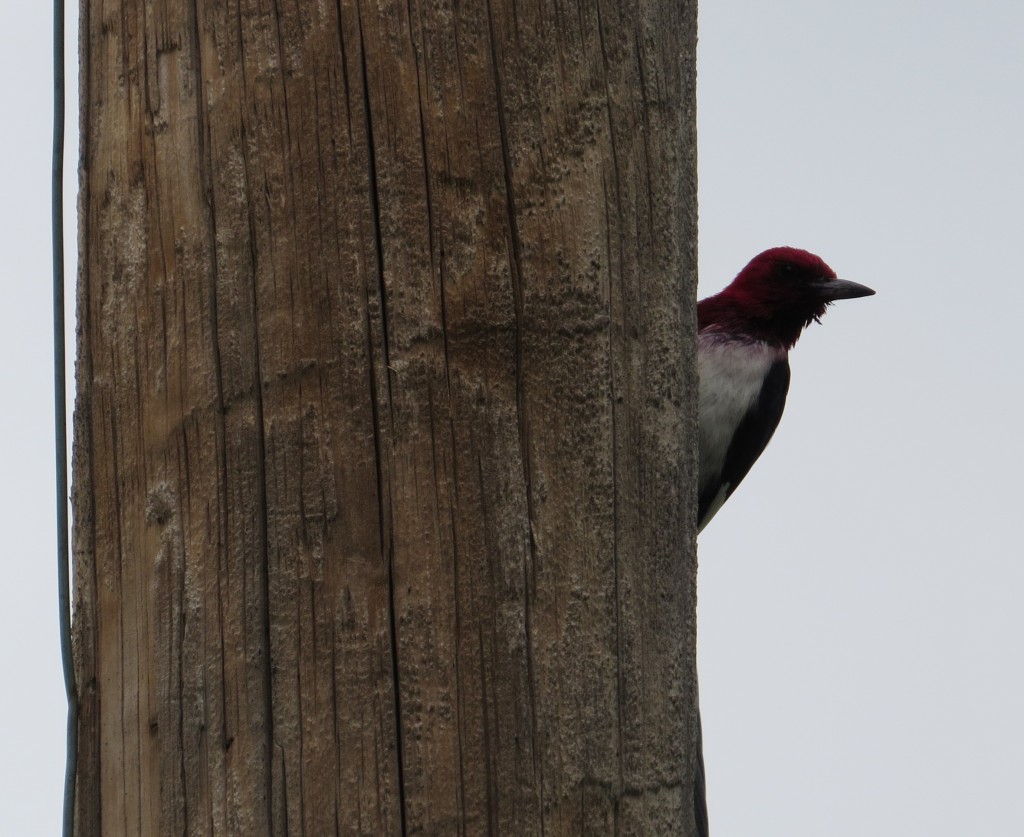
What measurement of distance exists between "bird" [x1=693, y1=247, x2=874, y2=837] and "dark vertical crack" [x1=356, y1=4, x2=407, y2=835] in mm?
2574

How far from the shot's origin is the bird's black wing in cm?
431

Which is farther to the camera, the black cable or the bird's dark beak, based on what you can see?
the bird's dark beak

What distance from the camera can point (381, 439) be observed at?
1554 millimetres

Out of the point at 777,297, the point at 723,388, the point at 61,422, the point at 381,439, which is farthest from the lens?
the point at 777,297

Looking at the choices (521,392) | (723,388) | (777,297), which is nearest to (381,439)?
(521,392)

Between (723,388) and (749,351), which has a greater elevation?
(749,351)

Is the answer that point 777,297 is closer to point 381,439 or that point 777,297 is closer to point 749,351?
point 749,351

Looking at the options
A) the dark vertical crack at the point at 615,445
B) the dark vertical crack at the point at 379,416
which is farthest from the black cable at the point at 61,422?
the dark vertical crack at the point at 615,445

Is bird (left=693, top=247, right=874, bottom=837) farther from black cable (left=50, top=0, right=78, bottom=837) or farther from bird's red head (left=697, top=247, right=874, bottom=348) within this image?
black cable (left=50, top=0, right=78, bottom=837)

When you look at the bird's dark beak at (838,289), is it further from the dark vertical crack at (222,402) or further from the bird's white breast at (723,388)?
the dark vertical crack at (222,402)

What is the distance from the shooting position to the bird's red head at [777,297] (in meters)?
4.54

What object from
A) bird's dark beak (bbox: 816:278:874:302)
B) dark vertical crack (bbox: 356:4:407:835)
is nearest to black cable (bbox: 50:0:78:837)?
dark vertical crack (bbox: 356:4:407:835)

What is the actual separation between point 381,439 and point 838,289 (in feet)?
11.2

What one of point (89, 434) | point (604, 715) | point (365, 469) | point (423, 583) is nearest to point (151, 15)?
point (89, 434)
